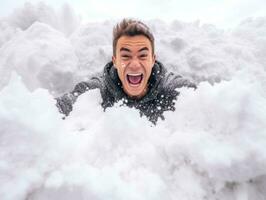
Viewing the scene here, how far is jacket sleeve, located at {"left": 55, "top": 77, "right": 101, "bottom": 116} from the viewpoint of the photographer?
2.38 meters

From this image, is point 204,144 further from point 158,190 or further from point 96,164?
point 96,164

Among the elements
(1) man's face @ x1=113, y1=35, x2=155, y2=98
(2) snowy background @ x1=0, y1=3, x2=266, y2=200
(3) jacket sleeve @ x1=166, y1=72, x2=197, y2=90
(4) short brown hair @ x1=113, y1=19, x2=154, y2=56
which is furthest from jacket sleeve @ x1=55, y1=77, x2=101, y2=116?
(2) snowy background @ x1=0, y1=3, x2=266, y2=200

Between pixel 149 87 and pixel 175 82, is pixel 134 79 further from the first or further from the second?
pixel 175 82

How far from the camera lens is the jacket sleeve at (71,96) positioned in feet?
7.81

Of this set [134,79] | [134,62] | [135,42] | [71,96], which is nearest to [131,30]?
[135,42]

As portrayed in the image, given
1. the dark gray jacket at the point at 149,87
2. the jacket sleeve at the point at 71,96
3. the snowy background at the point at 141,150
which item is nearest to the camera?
the snowy background at the point at 141,150

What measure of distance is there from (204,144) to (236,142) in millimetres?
78

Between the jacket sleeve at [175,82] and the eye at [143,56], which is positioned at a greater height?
the eye at [143,56]

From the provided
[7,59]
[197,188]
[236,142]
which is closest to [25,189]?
[197,188]

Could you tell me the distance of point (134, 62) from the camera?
2678 millimetres

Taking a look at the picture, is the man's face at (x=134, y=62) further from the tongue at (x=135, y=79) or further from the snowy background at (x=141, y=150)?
the snowy background at (x=141, y=150)

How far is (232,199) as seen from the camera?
1.00 m

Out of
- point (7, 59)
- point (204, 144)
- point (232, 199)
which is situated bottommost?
point (7, 59)

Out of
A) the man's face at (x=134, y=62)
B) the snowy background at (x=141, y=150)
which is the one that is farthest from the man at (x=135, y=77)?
the snowy background at (x=141, y=150)
